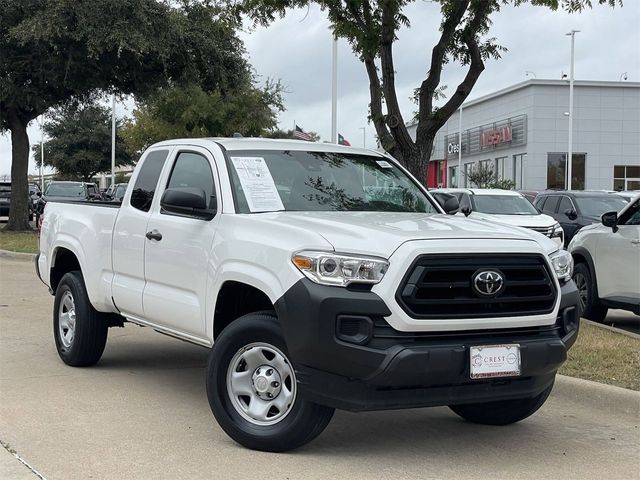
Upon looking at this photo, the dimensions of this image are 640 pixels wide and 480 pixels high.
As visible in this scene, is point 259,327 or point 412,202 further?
point 412,202

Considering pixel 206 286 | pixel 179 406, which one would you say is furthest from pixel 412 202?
pixel 179 406

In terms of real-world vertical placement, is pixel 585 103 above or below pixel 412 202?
above

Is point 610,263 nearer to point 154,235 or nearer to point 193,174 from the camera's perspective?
point 193,174

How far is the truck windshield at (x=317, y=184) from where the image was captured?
586 cm

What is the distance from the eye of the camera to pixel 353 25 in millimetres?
11336

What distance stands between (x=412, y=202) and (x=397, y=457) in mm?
2175

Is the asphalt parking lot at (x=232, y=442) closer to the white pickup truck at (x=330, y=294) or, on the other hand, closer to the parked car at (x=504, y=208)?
the white pickup truck at (x=330, y=294)

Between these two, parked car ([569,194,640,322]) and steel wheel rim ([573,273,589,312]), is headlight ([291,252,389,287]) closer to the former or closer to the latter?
parked car ([569,194,640,322])

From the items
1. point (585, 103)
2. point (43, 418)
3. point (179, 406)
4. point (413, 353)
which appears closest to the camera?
point (413, 353)

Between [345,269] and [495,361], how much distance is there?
102 centimetres

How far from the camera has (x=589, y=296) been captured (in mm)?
10242

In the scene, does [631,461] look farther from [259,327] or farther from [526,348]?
[259,327]

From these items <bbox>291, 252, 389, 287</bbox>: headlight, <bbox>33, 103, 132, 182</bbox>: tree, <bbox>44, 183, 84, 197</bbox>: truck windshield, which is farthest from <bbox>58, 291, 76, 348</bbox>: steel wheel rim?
<bbox>33, 103, 132, 182</bbox>: tree

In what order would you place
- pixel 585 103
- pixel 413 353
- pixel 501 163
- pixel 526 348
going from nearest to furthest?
pixel 413 353 < pixel 526 348 < pixel 585 103 < pixel 501 163
